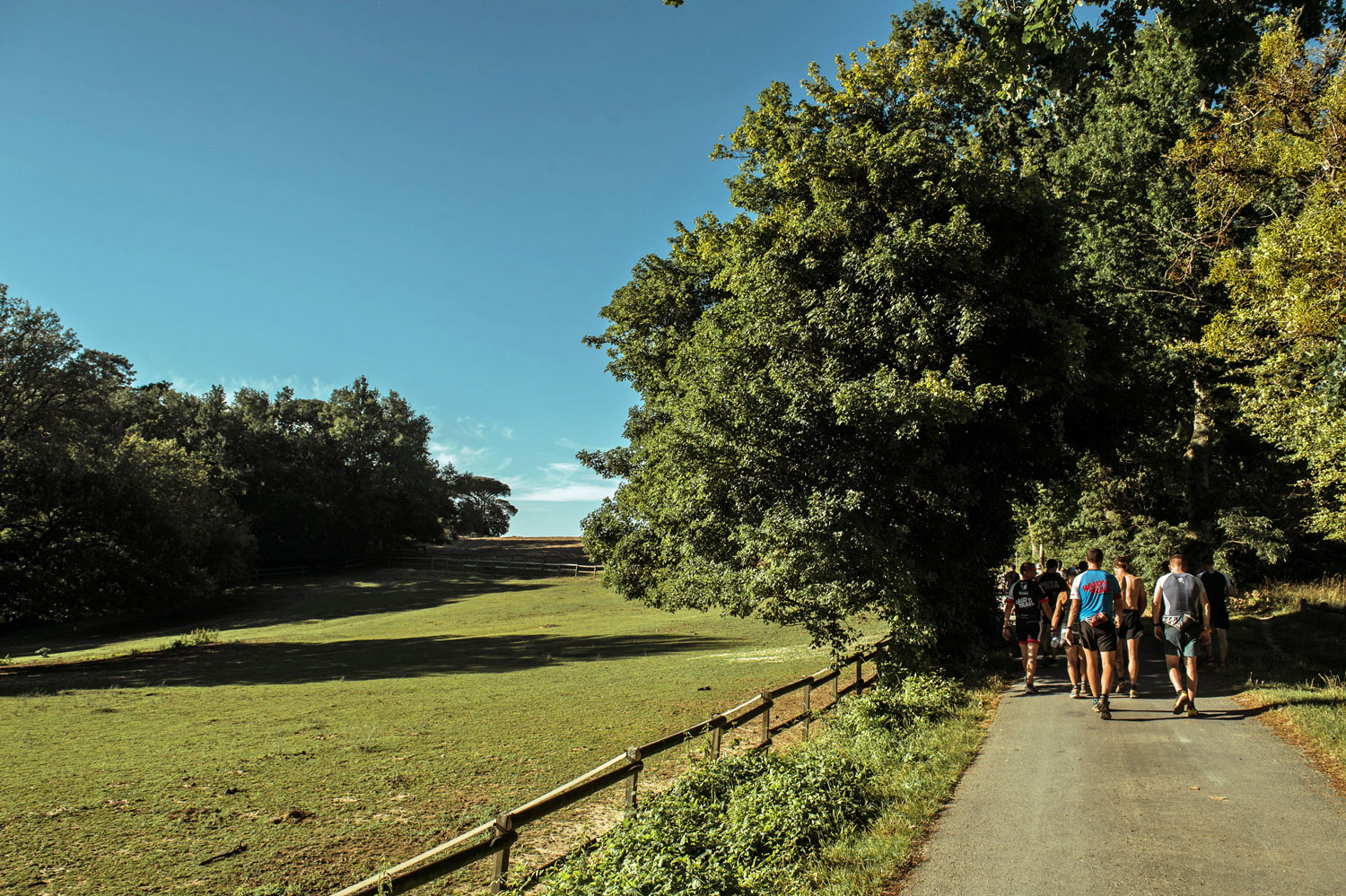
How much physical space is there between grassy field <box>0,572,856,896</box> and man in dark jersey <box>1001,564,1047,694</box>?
5.86m

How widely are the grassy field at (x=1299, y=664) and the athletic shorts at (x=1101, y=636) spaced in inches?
67.1

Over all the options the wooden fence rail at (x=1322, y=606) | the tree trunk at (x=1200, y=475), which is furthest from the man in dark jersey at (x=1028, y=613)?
the tree trunk at (x=1200, y=475)

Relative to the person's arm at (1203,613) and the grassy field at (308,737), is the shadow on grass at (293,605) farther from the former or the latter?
the person's arm at (1203,613)

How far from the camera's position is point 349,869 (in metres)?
7.12

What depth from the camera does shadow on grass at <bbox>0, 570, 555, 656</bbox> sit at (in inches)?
1400

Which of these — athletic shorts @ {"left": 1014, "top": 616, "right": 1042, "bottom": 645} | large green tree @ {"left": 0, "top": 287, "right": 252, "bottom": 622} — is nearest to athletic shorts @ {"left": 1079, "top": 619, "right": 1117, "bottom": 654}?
athletic shorts @ {"left": 1014, "top": 616, "right": 1042, "bottom": 645}

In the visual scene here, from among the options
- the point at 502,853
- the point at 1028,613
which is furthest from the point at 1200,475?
the point at 502,853

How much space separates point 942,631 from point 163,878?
A: 12.9 m

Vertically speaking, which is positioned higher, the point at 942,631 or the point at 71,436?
the point at 71,436

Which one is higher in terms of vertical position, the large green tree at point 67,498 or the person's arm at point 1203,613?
the large green tree at point 67,498

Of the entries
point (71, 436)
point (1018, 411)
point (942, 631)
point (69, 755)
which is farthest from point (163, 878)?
point (71, 436)

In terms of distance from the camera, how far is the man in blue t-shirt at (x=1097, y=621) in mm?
9172

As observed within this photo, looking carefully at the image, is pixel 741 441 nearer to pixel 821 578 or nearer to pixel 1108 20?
pixel 821 578

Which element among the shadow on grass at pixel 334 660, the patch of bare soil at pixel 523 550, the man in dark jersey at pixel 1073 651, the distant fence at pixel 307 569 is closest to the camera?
the man in dark jersey at pixel 1073 651
